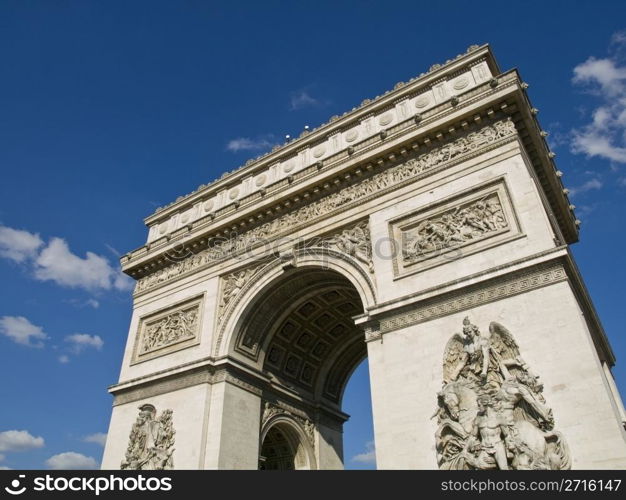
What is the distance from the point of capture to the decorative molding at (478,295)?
10008 mm

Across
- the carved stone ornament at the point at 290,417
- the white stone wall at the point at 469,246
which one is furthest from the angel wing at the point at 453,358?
the carved stone ornament at the point at 290,417

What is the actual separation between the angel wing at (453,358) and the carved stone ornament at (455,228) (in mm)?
2210

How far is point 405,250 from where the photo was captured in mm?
12281

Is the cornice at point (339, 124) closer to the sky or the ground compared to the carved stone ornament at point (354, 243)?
closer to the sky

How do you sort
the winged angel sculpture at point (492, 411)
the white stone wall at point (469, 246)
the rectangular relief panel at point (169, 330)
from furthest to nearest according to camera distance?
the rectangular relief panel at point (169, 330), the white stone wall at point (469, 246), the winged angel sculpture at point (492, 411)

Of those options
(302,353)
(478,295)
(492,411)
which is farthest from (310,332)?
(492,411)

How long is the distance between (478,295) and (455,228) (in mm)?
1861

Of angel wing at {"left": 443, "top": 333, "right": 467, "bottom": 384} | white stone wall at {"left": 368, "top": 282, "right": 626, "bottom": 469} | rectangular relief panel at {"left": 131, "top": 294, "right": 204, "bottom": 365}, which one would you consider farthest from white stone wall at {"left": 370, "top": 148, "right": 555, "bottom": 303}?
rectangular relief panel at {"left": 131, "top": 294, "right": 204, "bottom": 365}

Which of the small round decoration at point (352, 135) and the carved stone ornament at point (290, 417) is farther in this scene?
the small round decoration at point (352, 135)

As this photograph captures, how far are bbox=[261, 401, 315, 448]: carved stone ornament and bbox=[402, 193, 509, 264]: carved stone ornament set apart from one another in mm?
6459

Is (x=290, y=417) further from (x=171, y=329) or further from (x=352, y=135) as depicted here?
(x=352, y=135)

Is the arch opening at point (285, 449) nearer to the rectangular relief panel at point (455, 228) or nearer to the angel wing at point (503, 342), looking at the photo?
the rectangular relief panel at point (455, 228)

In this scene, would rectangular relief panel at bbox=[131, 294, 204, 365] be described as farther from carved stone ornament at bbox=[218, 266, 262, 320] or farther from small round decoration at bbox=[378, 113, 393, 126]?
small round decoration at bbox=[378, 113, 393, 126]
